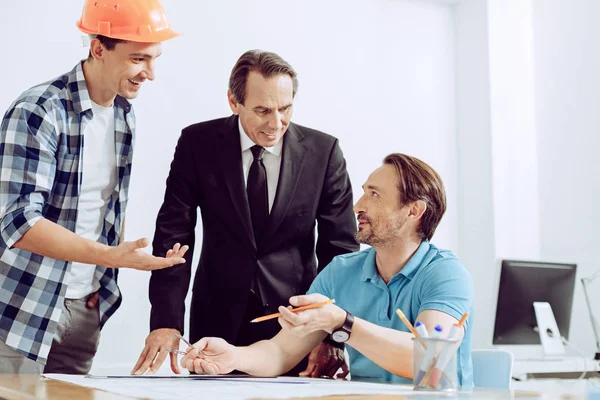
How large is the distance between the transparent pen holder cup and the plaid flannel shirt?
1.10 m

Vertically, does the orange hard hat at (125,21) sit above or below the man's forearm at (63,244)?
above

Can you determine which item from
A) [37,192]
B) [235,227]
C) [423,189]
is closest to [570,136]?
[423,189]

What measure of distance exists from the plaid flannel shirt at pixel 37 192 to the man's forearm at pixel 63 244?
1.0 inches

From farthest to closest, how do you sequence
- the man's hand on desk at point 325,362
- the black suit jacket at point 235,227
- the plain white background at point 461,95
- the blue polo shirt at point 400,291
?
the plain white background at point 461,95 < the black suit jacket at point 235,227 < the man's hand on desk at point 325,362 < the blue polo shirt at point 400,291

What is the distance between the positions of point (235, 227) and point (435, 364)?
1096 millimetres

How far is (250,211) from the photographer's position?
2.38m

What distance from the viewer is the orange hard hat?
228 cm

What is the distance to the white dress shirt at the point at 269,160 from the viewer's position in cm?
244

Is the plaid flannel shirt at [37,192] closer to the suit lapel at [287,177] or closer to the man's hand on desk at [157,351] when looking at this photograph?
the man's hand on desk at [157,351]

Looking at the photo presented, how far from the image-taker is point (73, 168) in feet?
7.07

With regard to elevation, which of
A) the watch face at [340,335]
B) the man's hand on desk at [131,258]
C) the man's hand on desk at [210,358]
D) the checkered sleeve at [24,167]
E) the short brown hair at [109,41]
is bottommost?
the man's hand on desk at [210,358]

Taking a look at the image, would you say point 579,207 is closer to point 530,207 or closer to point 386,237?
point 530,207

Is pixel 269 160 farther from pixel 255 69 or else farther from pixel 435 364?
pixel 435 364

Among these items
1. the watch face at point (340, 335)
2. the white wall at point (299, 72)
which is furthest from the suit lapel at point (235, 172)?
the white wall at point (299, 72)
